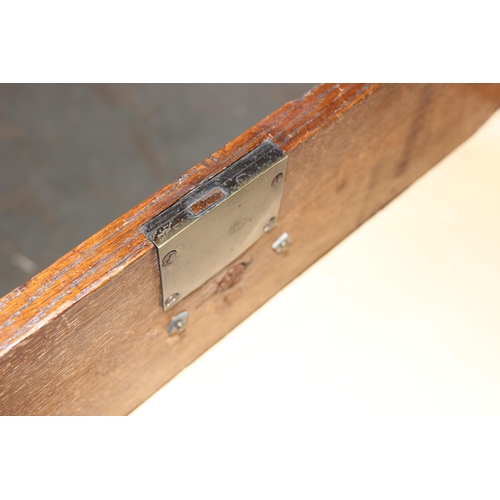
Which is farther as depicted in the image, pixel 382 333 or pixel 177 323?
pixel 382 333

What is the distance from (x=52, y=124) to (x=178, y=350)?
2.07ft

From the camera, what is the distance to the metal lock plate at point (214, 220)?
0.47 m

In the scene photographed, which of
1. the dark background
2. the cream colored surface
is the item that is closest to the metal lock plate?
the cream colored surface

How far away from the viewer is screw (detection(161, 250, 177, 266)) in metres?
0.47

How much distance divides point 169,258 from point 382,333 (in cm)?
28

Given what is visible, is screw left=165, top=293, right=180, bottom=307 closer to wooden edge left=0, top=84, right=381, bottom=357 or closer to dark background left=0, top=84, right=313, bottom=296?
wooden edge left=0, top=84, right=381, bottom=357

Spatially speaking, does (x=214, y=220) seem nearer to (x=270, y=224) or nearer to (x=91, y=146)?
(x=270, y=224)

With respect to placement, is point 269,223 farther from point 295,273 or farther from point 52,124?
point 52,124

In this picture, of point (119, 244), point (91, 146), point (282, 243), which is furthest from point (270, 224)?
point (91, 146)

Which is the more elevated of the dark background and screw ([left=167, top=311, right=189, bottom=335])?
the dark background

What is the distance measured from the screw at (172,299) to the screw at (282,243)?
118mm

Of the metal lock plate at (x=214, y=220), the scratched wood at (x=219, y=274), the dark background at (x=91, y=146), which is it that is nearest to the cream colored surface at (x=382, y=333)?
the scratched wood at (x=219, y=274)

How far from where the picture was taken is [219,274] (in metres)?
0.57
